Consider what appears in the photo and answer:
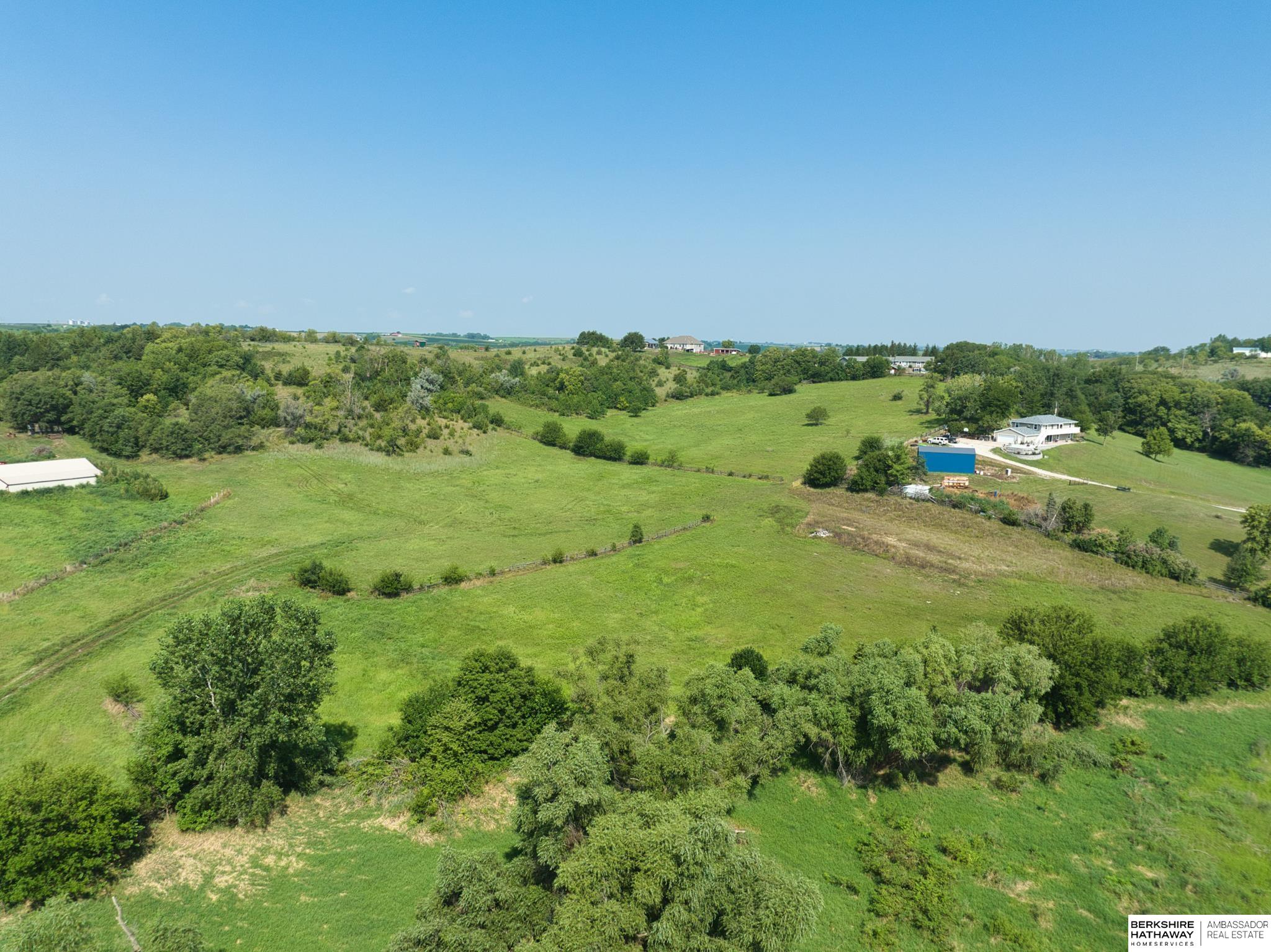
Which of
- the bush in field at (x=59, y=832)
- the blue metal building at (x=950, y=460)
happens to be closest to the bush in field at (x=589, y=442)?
the blue metal building at (x=950, y=460)

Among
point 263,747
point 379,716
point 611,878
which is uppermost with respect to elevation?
point 611,878

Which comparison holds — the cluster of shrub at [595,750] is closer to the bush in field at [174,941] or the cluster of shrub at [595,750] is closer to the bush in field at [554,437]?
the bush in field at [174,941]

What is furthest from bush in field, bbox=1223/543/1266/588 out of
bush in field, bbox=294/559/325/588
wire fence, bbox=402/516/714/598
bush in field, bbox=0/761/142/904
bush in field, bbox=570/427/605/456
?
bush in field, bbox=294/559/325/588

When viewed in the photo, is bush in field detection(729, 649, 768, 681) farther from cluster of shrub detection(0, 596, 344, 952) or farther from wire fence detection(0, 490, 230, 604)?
wire fence detection(0, 490, 230, 604)

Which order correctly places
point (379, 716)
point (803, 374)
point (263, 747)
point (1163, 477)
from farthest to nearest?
point (803, 374) < point (1163, 477) < point (379, 716) < point (263, 747)

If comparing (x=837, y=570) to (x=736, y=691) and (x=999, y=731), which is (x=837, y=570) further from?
(x=736, y=691)

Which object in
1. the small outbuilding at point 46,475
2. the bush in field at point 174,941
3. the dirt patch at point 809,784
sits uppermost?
the small outbuilding at point 46,475

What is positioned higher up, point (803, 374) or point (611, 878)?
point (803, 374)

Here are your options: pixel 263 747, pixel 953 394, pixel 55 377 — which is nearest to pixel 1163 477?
pixel 953 394
